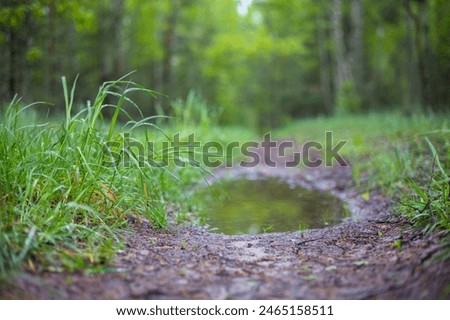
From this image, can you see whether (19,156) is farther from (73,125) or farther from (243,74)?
(243,74)

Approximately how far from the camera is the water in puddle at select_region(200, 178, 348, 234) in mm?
3525

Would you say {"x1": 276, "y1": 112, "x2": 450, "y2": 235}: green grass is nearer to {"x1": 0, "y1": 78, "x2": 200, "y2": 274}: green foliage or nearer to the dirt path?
the dirt path

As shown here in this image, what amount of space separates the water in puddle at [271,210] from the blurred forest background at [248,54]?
4419 millimetres

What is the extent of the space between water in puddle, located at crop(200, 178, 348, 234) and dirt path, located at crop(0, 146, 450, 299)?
1.45 feet

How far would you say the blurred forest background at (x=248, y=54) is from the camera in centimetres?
974

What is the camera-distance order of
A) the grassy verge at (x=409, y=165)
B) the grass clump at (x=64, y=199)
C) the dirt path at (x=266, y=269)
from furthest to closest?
the grassy verge at (x=409, y=165) < the grass clump at (x=64, y=199) < the dirt path at (x=266, y=269)

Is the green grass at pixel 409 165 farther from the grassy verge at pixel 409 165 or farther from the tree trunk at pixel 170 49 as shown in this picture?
the tree trunk at pixel 170 49

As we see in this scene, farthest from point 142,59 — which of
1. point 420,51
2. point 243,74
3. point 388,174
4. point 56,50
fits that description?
point 388,174

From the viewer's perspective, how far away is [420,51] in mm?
7949

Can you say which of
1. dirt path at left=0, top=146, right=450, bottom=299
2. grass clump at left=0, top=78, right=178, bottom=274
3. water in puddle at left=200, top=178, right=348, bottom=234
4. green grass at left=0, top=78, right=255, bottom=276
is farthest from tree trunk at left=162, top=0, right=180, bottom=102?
dirt path at left=0, top=146, right=450, bottom=299

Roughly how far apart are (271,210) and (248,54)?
52.9 ft

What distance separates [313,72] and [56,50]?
43.1ft

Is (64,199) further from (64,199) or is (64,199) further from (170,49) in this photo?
(170,49)

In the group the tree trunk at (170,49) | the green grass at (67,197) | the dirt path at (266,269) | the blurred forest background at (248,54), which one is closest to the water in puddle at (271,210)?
the dirt path at (266,269)
